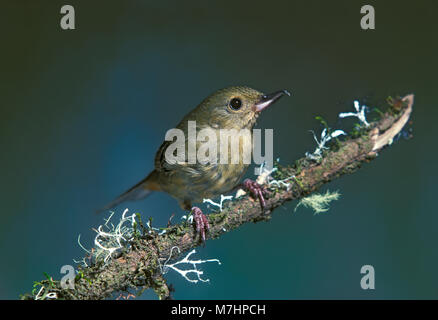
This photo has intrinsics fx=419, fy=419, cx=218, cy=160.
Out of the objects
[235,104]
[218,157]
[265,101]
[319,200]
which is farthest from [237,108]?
[319,200]

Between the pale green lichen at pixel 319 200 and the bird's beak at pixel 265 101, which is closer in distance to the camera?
the pale green lichen at pixel 319 200

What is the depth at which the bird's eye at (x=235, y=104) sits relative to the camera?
8.94 ft

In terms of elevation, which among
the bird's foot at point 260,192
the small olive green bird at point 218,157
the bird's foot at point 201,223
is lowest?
the bird's foot at point 201,223

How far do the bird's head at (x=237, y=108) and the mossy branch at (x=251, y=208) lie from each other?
91 centimetres

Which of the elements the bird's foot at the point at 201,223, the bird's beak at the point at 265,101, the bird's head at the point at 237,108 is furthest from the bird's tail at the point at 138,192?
the bird's foot at the point at 201,223

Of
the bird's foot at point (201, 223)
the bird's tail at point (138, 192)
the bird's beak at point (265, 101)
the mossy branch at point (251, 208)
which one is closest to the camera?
the mossy branch at point (251, 208)

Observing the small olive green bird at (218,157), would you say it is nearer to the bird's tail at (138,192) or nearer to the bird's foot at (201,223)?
the bird's tail at (138,192)

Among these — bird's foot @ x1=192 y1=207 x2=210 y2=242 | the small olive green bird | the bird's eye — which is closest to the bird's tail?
the small olive green bird

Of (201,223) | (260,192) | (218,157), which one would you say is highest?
(218,157)

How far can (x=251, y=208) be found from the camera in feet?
5.95

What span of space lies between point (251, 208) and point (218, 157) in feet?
2.53

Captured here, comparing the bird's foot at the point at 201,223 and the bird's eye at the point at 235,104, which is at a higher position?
the bird's eye at the point at 235,104

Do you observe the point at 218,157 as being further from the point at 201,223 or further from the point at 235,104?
the point at 201,223
